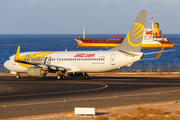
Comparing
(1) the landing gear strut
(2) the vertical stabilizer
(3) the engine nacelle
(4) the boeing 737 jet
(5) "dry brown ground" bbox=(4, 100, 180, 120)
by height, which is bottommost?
(5) "dry brown ground" bbox=(4, 100, 180, 120)

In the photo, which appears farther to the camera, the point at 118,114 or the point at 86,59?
the point at 86,59

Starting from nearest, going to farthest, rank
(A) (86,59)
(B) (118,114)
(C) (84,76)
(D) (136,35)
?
1. (B) (118,114)
2. (D) (136,35)
3. (A) (86,59)
4. (C) (84,76)

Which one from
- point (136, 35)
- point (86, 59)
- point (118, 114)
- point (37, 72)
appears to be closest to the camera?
point (118, 114)

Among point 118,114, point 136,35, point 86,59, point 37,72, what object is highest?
point 136,35

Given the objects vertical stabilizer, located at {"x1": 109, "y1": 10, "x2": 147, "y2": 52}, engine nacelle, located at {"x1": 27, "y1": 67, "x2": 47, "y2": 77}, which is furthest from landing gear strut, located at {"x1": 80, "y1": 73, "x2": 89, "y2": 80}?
vertical stabilizer, located at {"x1": 109, "y1": 10, "x2": 147, "y2": 52}

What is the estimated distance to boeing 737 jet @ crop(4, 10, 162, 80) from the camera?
38875 millimetres

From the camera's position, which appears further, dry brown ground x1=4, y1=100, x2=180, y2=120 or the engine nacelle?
the engine nacelle

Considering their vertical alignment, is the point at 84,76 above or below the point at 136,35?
below

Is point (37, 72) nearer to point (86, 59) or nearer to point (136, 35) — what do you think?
point (86, 59)

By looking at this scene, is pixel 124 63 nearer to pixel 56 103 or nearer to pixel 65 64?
pixel 65 64

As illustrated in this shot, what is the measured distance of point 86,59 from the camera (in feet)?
135

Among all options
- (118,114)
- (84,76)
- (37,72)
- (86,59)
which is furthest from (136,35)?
(118,114)

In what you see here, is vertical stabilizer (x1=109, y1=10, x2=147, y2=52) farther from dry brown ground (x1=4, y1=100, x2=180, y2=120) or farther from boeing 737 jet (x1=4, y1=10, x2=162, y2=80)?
dry brown ground (x1=4, y1=100, x2=180, y2=120)

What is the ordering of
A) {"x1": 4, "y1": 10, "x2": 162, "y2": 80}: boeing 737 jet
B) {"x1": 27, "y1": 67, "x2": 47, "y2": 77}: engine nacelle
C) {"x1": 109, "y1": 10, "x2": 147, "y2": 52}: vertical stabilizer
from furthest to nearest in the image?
{"x1": 27, "y1": 67, "x2": 47, "y2": 77}: engine nacelle → {"x1": 109, "y1": 10, "x2": 147, "y2": 52}: vertical stabilizer → {"x1": 4, "y1": 10, "x2": 162, "y2": 80}: boeing 737 jet
